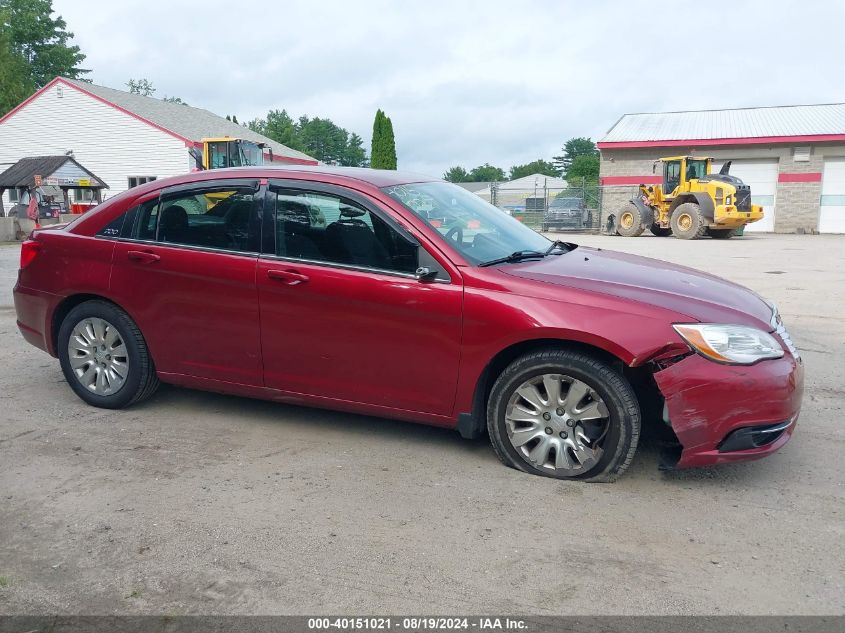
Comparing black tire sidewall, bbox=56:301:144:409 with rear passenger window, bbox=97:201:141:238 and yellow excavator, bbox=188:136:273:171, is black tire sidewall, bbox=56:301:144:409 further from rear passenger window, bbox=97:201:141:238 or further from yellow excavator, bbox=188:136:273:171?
yellow excavator, bbox=188:136:273:171

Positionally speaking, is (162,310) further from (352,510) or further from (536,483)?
(536,483)

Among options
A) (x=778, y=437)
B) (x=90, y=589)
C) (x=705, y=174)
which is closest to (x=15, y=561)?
(x=90, y=589)

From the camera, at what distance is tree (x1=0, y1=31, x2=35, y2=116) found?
Result: 50875mm

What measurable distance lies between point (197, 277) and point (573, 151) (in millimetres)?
129765

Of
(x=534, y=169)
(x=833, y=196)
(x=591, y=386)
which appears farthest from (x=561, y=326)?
(x=534, y=169)

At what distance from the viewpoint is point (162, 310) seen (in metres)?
4.58

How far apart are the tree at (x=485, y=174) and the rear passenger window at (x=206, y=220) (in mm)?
133386

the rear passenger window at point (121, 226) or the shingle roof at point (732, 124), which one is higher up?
the shingle roof at point (732, 124)

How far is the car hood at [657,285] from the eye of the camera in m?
3.66

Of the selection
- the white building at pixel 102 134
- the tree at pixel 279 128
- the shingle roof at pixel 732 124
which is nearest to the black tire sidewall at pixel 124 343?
the white building at pixel 102 134

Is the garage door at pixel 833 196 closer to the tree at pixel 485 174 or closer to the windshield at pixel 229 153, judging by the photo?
the windshield at pixel 229 153

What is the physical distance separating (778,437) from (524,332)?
54.0 inches

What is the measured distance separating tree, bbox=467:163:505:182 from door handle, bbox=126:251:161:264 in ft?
438

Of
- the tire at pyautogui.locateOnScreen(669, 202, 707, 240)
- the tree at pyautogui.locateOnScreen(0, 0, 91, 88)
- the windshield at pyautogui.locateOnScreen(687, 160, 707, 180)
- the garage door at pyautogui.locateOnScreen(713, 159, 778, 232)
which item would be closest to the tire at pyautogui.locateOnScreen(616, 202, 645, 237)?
the tire at pyautogui.locateOnScreen(669, 202, 707, 240)
